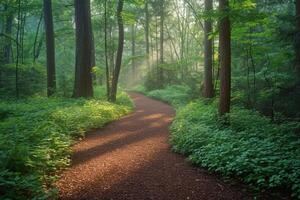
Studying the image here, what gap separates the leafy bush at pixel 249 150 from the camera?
542cm

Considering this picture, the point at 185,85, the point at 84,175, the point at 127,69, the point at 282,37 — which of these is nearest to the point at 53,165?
the point at 84,175

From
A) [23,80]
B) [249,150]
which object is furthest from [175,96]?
[249,150]

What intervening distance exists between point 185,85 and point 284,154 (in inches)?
918

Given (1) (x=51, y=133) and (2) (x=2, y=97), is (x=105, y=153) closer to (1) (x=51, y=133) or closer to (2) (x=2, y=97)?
(1) (x=51, y=133)

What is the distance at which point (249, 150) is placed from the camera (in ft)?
21.3

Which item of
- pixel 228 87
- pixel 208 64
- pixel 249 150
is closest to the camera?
pixel 249 150

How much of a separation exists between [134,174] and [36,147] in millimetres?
2334

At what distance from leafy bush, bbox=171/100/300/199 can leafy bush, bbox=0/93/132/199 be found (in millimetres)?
3269

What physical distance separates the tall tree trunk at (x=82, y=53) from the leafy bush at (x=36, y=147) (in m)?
3.82

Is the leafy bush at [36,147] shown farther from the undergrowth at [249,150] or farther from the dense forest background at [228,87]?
the undergrowth at [249,150]

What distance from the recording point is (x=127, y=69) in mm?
54562

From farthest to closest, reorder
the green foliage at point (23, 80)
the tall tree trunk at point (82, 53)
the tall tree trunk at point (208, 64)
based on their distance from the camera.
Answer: the green foliage at point (23, 80)
the tall tree trunk at point (82, 53)
the tall tree trunk at point (208, 64)

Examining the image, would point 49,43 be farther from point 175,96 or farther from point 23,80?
point 175,96

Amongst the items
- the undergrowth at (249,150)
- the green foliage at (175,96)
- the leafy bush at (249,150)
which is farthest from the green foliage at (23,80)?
the leafy bush at (249,150)
